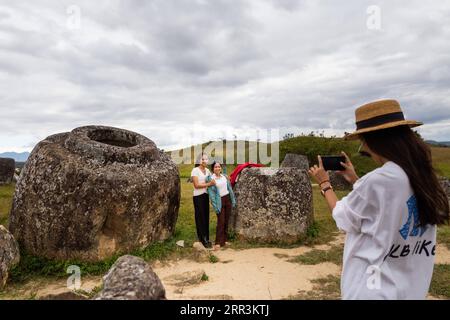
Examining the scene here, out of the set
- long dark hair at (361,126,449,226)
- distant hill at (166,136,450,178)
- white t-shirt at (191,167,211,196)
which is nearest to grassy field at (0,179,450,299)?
white t-shirt at (191,167,211,196)

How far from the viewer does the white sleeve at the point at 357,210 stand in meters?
2.65

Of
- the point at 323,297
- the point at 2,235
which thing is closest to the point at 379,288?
the point at 323,297

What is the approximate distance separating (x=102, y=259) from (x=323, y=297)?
4.05 metres

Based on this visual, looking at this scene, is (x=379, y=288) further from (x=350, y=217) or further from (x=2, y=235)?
(x=2, y=235)

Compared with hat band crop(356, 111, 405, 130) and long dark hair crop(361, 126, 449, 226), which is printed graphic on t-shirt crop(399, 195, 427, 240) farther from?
hat band crop(356, 111, 405, 130)

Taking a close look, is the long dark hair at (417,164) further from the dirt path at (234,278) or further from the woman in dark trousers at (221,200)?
the woman in dark trousers at (221,200)

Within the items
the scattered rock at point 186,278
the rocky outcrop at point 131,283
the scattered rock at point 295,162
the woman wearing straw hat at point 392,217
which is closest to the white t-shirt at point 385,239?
the woman wearing straw hat at point 392,217

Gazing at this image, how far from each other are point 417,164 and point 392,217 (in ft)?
1.31

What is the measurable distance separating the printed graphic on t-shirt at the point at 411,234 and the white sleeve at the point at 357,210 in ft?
0.70

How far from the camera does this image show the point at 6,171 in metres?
20.5

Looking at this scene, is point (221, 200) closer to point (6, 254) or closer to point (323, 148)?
point (6, 254)

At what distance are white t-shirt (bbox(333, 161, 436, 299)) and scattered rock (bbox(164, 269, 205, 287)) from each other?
4.31 metres

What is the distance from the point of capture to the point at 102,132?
9.45 m
